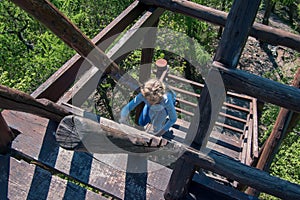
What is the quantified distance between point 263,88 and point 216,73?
0.28 m

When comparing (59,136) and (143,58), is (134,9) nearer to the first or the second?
(143,58)

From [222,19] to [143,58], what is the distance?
1398mm

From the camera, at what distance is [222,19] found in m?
3.48

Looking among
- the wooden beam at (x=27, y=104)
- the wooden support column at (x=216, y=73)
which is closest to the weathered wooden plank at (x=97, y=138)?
the wooden support column at (x=216, y=73)

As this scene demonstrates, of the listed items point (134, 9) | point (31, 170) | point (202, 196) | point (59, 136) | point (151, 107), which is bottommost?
point (31, 170)

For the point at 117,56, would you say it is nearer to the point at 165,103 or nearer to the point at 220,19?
the point at 165,103

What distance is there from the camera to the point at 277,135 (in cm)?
404

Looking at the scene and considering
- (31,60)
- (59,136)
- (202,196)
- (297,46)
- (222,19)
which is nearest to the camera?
(59,136)

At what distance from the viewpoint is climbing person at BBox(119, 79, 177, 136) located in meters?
2.91

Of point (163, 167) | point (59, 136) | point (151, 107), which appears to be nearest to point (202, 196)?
point (163, 167)

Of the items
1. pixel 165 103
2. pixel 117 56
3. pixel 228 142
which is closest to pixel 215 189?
pixel 165 103

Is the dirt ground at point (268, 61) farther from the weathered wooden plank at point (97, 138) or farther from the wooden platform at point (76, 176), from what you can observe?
the weathered wooden plank at point (97, 138)

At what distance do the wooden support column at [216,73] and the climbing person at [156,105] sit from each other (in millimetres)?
699

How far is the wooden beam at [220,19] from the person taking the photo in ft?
10.4
